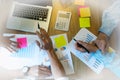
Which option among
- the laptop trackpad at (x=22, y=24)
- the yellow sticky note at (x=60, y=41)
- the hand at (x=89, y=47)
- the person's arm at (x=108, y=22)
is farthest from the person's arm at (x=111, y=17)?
the laptop trackpad at (x=22, y=24)

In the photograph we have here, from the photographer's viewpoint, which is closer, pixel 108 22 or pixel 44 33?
pixel 44 33

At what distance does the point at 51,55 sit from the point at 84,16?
288 millimetres

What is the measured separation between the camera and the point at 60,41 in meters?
1.22

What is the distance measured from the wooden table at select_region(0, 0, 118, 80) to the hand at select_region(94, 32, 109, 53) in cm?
4

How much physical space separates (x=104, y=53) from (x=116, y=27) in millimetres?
186

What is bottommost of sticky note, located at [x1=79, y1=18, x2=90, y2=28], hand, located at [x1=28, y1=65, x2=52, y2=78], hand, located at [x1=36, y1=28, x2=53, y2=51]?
hand, located at [x1=28, y1=65, x2=52, y2=78]

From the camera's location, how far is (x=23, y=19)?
4.06 feet

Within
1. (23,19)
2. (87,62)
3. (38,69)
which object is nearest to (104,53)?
(87,62)

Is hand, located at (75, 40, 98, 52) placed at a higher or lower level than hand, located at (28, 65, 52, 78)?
higher

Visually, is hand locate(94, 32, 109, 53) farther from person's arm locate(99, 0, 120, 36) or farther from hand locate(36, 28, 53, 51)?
hand locate(36, 28, 53, 51)

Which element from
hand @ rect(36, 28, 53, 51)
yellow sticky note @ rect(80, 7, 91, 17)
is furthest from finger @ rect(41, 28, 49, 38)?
yellow sticky note @ rect(80, 7, 91, 17)

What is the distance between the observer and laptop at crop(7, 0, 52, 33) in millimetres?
1224

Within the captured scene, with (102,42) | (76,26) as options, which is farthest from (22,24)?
(102,42)

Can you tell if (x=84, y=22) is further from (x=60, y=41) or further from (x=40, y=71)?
(x=40, y=71)
